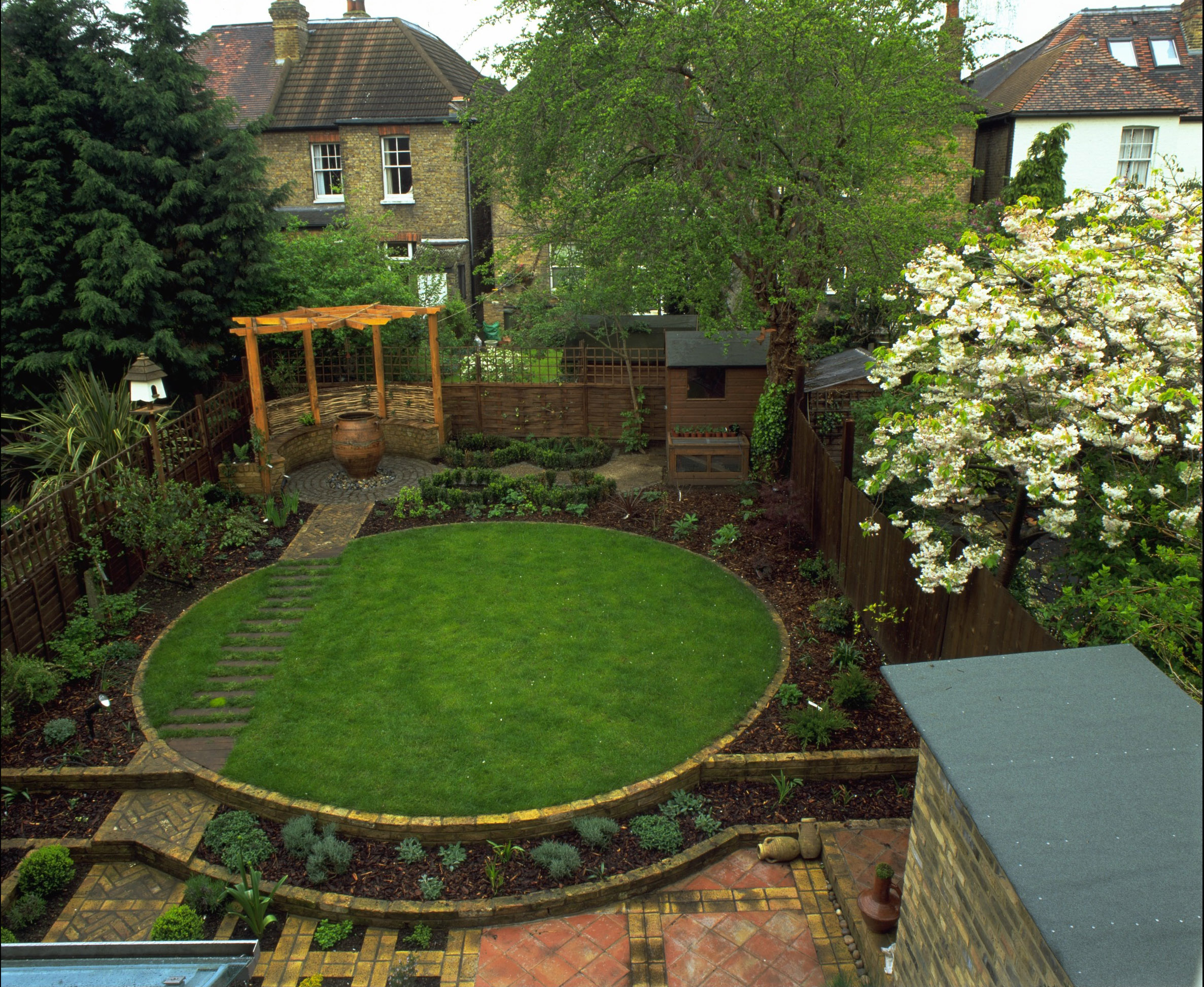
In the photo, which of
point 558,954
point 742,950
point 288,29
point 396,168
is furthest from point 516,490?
point 288,29

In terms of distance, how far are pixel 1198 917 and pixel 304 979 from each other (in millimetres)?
4941

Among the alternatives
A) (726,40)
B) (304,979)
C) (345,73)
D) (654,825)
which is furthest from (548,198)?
(345,73)

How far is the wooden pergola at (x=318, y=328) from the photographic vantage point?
1355cm

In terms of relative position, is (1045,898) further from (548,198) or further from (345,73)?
(345,73)

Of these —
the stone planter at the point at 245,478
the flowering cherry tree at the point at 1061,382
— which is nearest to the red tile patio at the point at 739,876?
the flowering cherry tree at the point at 1061,382

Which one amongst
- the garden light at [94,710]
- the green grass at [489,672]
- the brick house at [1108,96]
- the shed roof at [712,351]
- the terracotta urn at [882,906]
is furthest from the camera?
the brick house at [1108,96]

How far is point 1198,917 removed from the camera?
3.05 metres

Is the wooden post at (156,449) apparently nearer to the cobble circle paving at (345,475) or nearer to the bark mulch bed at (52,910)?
the cobble circle paving at (345,475)

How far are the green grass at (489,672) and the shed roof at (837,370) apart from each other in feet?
11.6

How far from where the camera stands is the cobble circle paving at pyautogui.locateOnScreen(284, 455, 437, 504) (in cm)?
1388

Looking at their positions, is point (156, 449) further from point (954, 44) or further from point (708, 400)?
point (954, 44)

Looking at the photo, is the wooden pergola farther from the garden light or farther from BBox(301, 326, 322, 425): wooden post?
the garden light

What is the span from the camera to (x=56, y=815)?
274 inches

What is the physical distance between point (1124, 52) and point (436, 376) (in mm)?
20782
